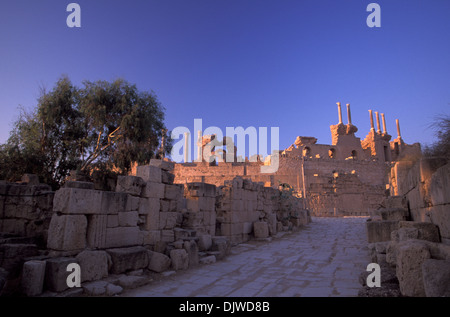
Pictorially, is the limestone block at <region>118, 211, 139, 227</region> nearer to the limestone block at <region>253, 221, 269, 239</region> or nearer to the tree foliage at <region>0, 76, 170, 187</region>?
the limestone block at <region>253, 221, 269, 239</region>

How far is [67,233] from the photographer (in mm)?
4734

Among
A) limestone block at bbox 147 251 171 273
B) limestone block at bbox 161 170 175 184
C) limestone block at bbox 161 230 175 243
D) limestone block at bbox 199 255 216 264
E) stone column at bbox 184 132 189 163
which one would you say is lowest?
limestone block at bbox 199 255 216 264

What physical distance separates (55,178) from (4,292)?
11.1 meters

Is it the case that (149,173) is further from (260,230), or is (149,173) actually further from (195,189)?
(260,230)

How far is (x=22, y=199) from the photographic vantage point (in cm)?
628

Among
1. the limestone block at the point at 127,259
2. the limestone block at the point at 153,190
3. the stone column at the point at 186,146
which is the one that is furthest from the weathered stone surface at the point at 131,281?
the stone column at the point at 186,146

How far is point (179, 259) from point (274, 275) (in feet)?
6.72

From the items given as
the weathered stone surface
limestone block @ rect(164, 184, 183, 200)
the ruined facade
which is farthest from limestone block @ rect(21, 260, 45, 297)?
the ruined facade

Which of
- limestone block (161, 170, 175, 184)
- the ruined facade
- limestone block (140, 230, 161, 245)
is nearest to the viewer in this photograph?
limestone block (140, 230, 161, 245)

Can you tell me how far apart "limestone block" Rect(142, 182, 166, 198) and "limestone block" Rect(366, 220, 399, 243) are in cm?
545

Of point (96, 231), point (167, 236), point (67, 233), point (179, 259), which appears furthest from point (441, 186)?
point (67, 233)

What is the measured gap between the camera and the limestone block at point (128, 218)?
5.77 meters

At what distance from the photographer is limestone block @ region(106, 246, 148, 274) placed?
510 cm
